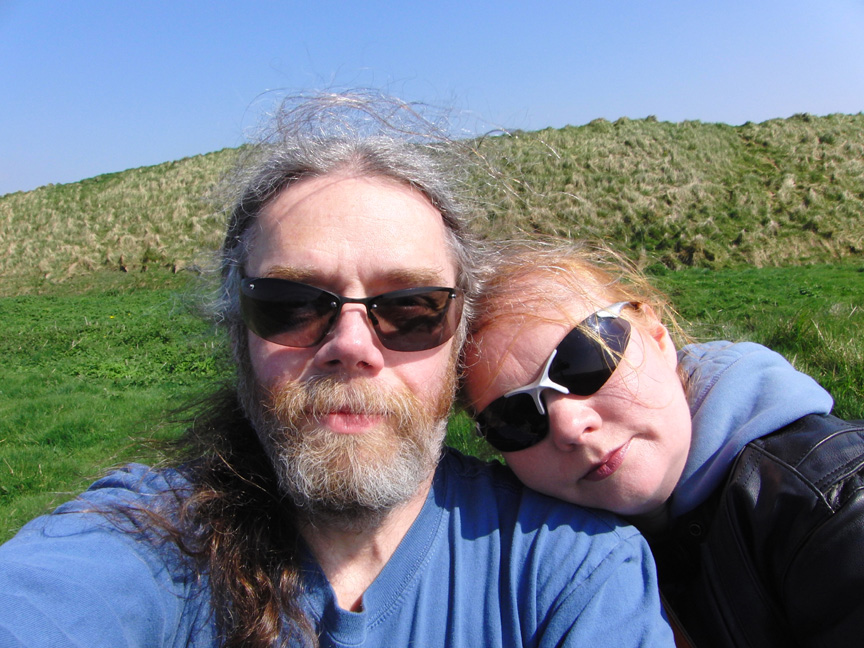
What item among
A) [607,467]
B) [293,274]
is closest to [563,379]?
[607,467]

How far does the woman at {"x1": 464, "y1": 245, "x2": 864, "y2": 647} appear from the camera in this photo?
5.78 ft

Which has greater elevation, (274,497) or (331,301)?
(331,301)

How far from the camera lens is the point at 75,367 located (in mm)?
11055

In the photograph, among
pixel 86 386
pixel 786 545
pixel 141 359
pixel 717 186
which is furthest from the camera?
pixel 717 186

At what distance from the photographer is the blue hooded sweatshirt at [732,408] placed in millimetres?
2059

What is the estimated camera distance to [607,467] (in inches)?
79.0

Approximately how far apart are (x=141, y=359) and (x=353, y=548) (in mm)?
10773

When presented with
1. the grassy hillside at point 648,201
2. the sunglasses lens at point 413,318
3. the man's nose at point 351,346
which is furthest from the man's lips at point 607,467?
the grassy hillside at point 648,201

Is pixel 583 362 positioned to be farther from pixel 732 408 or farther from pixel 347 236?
pixel 347 236

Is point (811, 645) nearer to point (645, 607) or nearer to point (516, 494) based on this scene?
point (645, 607)

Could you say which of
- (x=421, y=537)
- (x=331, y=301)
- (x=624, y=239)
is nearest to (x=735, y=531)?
(x=421, y=537)

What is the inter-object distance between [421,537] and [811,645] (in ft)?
3.72

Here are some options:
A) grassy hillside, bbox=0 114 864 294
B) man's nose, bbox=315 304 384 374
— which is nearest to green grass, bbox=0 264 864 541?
man's nose, bbox=315 304 384 374

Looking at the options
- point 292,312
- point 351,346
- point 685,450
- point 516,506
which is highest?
point 292,312
